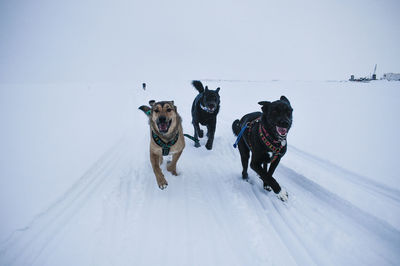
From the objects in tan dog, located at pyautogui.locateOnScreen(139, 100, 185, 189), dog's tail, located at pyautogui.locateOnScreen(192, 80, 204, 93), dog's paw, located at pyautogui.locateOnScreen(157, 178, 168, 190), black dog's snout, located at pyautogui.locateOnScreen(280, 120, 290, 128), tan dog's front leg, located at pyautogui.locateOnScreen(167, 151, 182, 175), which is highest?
dog's tail, located at pyautogui.locateOnScreen(192, 80, 204, 93)

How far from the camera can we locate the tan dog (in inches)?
110

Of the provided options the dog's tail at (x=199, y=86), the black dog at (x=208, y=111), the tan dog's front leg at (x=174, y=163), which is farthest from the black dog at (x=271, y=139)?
the dog's tail at (x=199, y=86)

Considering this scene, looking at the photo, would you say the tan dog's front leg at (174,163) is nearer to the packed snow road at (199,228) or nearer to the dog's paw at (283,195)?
the packed snow road at (199,228)

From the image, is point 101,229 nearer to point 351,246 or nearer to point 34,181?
point 34,181

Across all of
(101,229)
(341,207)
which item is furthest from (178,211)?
(341,207)

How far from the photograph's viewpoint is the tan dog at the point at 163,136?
9.15 ft

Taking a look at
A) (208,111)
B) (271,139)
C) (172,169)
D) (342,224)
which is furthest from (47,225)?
(208,111)

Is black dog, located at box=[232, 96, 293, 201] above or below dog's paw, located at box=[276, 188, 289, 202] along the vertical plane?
above

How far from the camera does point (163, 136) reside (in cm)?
294

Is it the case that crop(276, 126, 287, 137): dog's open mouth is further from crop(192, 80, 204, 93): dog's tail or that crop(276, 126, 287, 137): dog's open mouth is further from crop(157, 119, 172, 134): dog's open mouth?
crop(192, 80, 204, 93): dog's tail

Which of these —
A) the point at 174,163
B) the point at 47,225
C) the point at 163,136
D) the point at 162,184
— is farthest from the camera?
the point at 174,163

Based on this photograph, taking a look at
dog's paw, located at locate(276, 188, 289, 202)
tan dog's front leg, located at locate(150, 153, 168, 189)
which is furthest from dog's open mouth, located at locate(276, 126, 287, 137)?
tan dog's front leg, located at locate(150, 153, 168, 189)

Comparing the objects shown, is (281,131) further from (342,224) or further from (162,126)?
(162,126)

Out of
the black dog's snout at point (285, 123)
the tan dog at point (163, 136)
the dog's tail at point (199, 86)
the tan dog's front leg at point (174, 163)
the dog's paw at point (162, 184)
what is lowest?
the dog's paw at point (162, 184)
